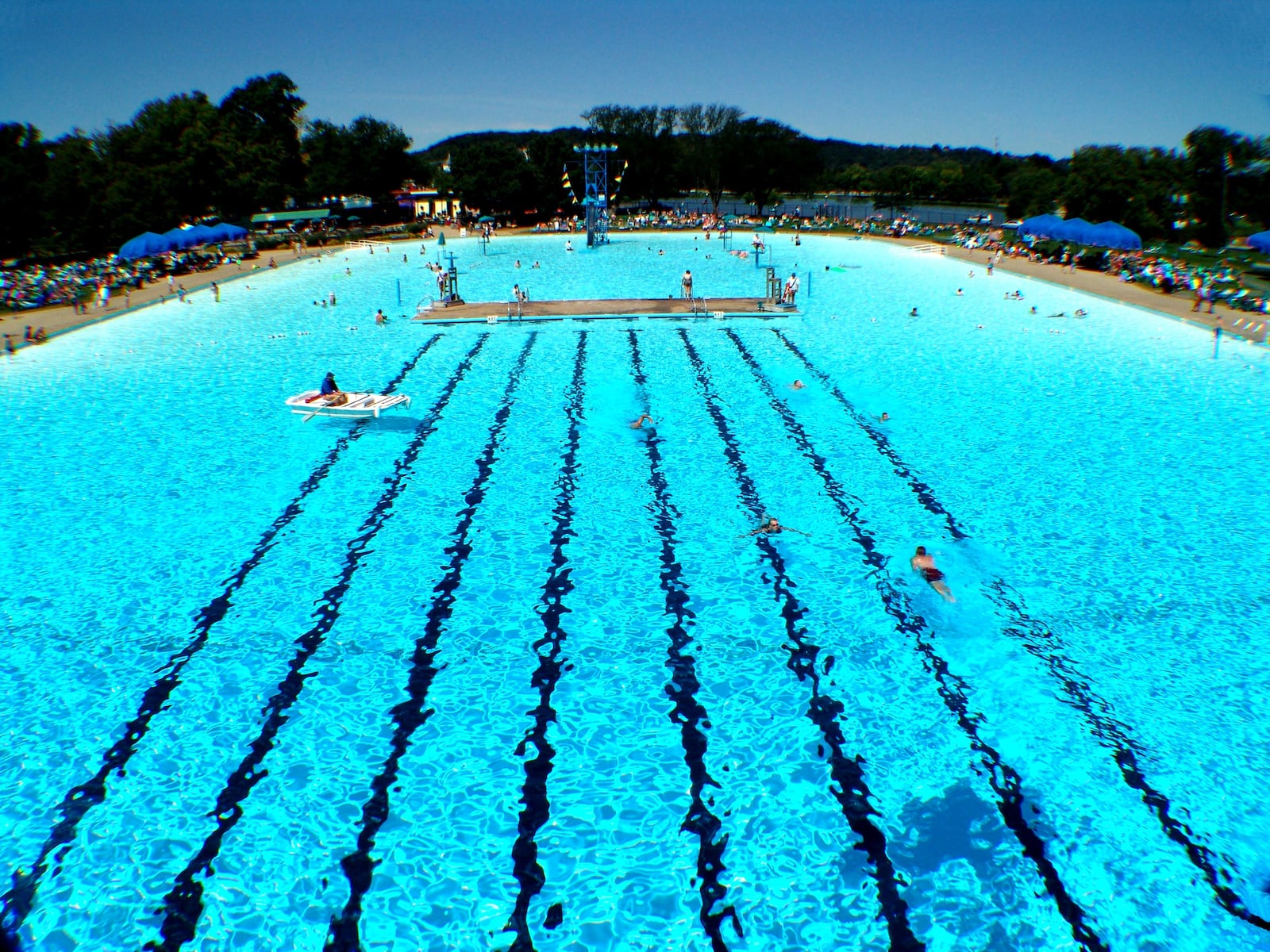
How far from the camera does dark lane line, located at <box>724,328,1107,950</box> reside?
552cm

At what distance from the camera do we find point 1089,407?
1570cm

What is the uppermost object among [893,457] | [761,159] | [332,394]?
[761,159]

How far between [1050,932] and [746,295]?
27.1 metres

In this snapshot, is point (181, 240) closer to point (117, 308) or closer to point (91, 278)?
point (91, 278)

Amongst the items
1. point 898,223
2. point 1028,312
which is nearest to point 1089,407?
point 1028,312

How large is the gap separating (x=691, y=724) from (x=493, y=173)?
62.6m

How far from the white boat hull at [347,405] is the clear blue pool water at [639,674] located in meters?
0.47

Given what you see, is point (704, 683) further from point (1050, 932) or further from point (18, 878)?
point (18, 878)

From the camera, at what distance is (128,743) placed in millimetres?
7035

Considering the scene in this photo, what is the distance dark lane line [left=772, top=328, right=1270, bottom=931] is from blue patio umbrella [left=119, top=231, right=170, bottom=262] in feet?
107

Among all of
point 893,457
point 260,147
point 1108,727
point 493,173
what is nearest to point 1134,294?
point 893,457

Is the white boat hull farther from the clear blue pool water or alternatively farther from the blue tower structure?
the blue tower structure

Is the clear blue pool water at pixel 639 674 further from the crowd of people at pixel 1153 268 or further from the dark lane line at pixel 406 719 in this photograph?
the crowd of people at pixel 1153 268

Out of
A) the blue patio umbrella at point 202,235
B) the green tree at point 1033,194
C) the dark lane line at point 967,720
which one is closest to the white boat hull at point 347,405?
the dark lane line at point 967,720
